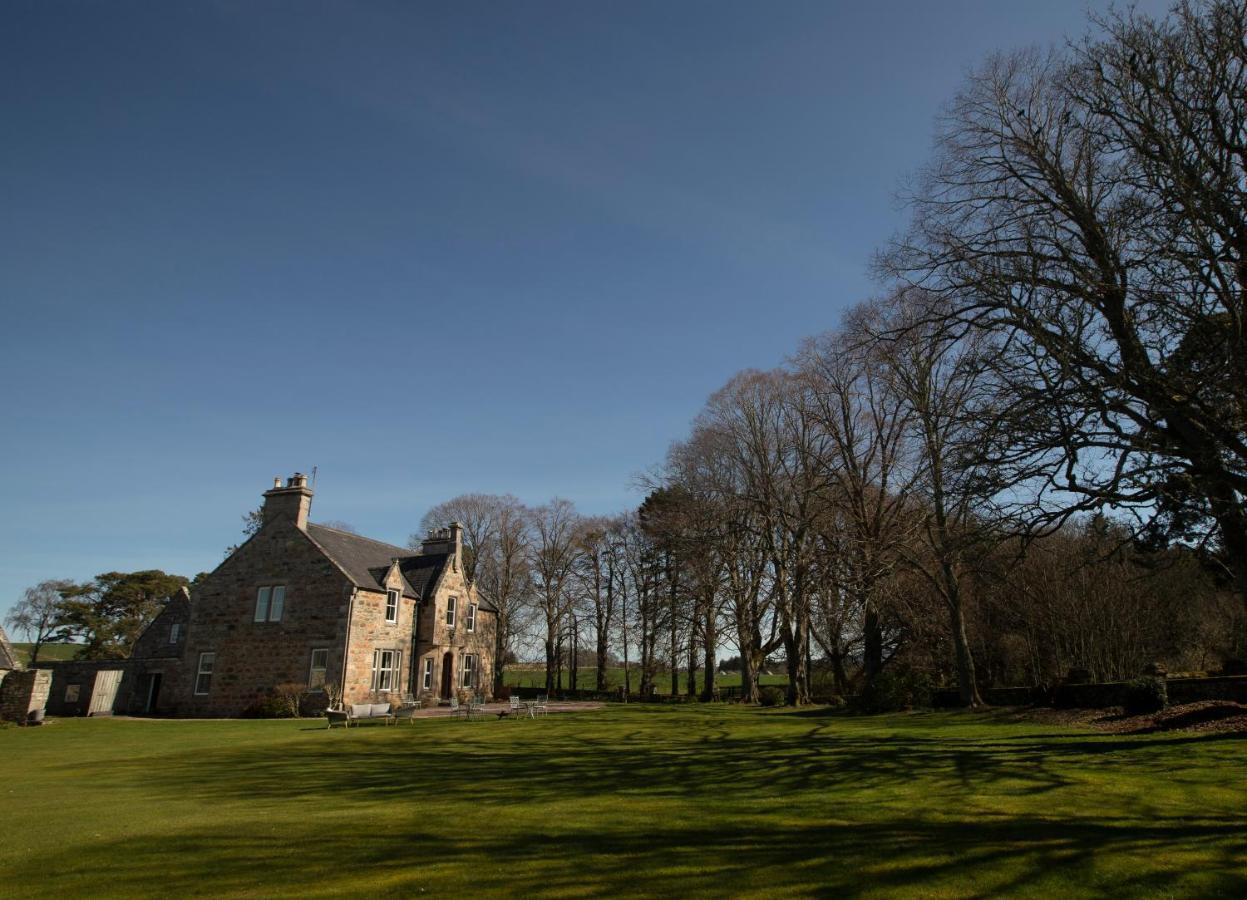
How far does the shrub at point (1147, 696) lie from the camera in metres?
17.4

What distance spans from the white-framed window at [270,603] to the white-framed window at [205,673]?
3194 mm

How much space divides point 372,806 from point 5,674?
2935 centimetres

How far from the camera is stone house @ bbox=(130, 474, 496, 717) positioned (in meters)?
34.6

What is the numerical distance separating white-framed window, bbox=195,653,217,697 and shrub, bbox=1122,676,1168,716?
37.7 m

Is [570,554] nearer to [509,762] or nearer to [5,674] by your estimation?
[5,674]

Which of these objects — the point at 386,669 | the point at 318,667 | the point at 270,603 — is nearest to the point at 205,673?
the point at 270,603

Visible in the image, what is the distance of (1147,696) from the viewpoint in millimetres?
17484

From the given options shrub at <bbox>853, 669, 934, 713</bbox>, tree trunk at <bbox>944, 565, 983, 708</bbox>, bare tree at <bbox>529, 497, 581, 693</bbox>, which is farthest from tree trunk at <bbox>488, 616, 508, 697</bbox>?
tree trunk at <bbox>944, 565, 983, 708</bbox>

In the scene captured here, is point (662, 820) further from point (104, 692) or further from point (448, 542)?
point (104, 692)

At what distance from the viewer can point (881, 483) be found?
30.1 meters

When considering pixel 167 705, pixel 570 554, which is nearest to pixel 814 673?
pixel 570 554

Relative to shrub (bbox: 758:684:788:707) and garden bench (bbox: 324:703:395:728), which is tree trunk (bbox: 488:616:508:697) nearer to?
shrub (bbox: 758:684:788:707)

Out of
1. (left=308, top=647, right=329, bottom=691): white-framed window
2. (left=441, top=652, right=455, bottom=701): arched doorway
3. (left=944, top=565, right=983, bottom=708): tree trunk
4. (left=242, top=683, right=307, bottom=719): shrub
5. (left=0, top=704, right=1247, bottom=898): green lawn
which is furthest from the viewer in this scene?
(left=441, top=652, right=455, bottom=701): arched doorway

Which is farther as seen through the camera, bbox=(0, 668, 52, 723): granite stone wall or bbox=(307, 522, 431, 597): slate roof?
bbox=(307, 522, 431, 597): slate roof
